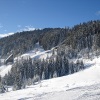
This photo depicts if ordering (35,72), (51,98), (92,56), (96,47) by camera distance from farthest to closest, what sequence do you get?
(96,47) < (92,56) < (35,72) < (51,98)

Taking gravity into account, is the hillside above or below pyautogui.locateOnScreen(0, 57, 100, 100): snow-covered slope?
above

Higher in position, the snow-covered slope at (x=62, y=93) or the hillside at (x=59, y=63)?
the hillside at (x=59, y=63)

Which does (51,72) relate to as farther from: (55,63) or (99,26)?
(99,26)

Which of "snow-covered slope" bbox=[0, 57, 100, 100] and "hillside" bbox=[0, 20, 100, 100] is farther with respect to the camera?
"hillside" bbox=[0, 20, 100, 100]

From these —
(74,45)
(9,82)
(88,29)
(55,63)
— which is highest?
(88,29)

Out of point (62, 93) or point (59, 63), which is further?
point (59, 63)

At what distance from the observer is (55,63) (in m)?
111

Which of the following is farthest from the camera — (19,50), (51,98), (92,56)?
(19,50)

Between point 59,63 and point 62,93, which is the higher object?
point 59,63

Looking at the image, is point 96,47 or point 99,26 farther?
point 99,26

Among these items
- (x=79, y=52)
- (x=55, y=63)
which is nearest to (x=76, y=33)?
(x=79, y=52)

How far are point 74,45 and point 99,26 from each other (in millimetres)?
24236

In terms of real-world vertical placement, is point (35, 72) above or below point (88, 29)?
below

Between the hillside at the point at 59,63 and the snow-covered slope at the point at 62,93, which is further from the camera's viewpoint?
the hillside at the point at 59,63
